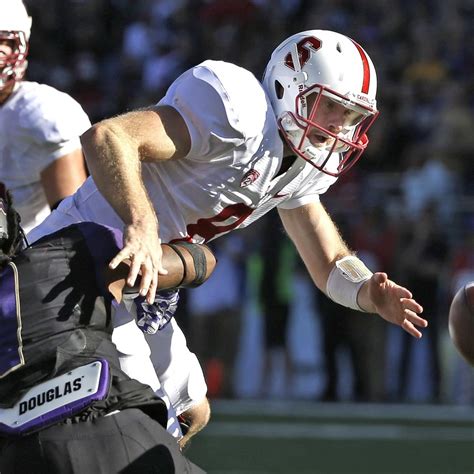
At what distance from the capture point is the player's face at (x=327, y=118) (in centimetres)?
373

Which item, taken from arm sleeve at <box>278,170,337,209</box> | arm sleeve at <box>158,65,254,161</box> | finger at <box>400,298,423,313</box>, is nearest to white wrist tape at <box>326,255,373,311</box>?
arm sleeve at <box>278,170,337,209</box>

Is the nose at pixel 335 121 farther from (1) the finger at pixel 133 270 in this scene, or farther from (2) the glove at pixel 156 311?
(1) the finger at pixel 133 270

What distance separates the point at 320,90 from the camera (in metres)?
3.71

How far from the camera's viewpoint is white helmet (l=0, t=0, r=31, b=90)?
4.25 meters

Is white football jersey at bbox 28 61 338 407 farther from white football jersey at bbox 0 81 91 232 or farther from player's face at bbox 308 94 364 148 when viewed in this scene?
white football jersey at bbox 0 81 91 232

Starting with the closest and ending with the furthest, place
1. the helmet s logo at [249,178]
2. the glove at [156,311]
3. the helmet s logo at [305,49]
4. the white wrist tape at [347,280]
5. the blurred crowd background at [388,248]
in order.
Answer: the glove at [156,311] < the helmet s logo at [249,178] < the helmet s logo at [305,49] < the white wrist tape at [347,280] < the blurred crowd background at [388,248]

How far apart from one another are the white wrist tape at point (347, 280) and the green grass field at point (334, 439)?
8.21 feet

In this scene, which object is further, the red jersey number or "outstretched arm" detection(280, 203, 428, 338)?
"outstretched arm" detection(280, 203, 428, 338)

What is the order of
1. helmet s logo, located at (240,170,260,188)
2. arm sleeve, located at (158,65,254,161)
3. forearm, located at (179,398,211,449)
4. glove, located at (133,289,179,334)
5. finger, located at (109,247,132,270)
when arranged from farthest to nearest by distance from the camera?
1. forearm, located at (179,398,211,449)
2. helmet s logo, located at (240,170,260,188)
3. glove, located at (133,289,179,334)
4. arm sleeve, located at (158,65,254,161)
5. finger, located at (109,247,132,270)

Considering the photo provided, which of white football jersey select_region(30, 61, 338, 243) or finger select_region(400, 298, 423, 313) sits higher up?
white football jersey select_region(30, 61, 338, 243)

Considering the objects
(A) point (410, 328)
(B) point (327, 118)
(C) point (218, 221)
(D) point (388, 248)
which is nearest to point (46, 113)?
(C) point (218, 221)

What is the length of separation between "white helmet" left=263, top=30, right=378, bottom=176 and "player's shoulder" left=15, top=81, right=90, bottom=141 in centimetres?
91

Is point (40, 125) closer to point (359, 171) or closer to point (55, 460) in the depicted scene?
point (55, 460)

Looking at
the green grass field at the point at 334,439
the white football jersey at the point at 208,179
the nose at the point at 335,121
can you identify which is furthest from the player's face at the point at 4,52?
the green grass field at the point at 334,439
